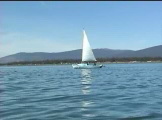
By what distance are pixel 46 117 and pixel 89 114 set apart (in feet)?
7.28

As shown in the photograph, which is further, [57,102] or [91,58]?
[91,58]

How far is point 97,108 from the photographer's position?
19.1 meters

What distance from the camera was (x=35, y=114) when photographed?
1733 cm

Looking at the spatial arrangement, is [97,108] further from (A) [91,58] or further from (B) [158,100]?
(A) [91,58]

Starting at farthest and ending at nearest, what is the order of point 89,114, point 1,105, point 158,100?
point 158,100
point 1,105
point 89,114

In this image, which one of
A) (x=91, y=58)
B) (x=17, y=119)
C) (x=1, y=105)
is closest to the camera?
(x=17, y=119)

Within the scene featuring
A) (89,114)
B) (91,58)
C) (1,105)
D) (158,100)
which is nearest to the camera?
(89,114)

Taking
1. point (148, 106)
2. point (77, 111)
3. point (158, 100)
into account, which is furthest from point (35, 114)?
point (158, 100)

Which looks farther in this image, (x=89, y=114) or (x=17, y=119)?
(x=89, y=114)

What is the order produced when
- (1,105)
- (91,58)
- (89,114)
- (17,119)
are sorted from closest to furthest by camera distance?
1. (17,119)
2. (89,114)
3. (1,105)
4. (91,58)

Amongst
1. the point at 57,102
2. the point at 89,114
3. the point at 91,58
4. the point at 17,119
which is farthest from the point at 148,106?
the point at 91,58

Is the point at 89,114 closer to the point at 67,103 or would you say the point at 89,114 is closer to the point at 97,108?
the point at 97,108

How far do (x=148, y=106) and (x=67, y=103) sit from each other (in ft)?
16.2

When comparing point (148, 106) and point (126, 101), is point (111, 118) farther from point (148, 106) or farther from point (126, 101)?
point (126, 101)
